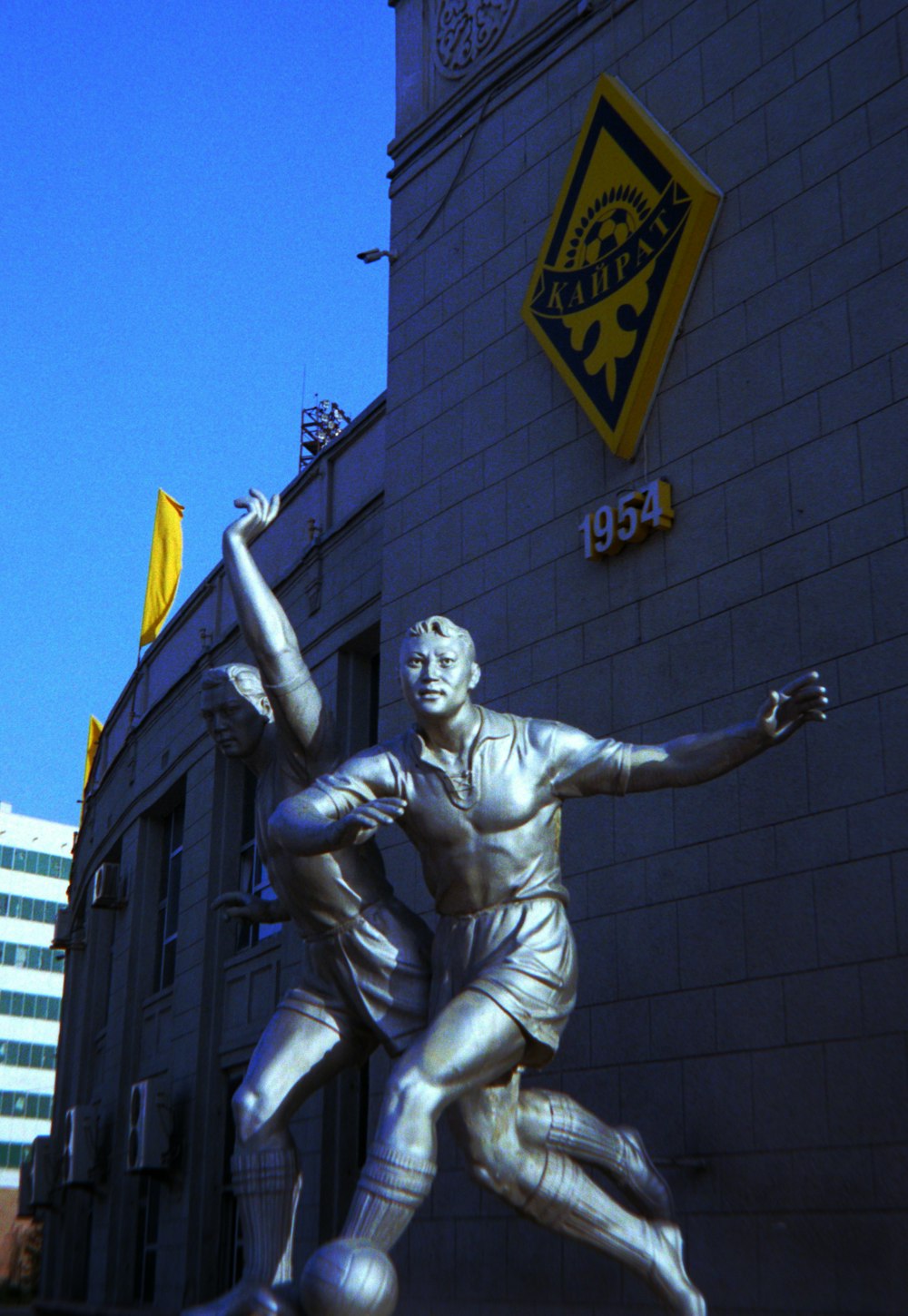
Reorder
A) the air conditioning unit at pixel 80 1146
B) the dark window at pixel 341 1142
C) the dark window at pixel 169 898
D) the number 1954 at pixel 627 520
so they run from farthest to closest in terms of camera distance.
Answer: the air conditioning unit at pixel 80 1146
the dark window at pixel 169 898
the dark window at pixel 341 1142
the number 1954 at pixel 627 520

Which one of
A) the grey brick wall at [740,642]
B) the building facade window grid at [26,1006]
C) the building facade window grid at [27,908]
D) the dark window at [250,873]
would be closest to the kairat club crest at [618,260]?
the grey brick wall at [740,642]

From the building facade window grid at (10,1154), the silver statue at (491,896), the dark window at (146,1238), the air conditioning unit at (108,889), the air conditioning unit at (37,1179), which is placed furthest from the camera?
the building facade window grid at (10,1154)

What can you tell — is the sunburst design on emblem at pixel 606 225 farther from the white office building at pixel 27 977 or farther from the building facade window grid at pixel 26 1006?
the building facade window grid at pixel 26 1006

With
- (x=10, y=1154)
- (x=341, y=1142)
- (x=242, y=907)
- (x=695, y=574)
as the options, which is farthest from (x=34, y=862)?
(x=242, y=907)

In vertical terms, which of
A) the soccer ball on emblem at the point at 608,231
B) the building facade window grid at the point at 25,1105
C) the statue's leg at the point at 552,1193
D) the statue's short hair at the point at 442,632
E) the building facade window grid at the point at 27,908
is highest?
the building facade window grid at the point at 27,908

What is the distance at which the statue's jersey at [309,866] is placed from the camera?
6121 millimetres

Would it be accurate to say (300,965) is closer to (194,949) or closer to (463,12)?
(194,949)

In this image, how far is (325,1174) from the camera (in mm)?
10773

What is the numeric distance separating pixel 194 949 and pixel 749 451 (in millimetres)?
8556

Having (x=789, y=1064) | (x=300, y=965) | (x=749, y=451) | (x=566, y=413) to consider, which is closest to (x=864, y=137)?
(x=749, y=451)

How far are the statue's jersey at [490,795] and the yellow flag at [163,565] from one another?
13.2m

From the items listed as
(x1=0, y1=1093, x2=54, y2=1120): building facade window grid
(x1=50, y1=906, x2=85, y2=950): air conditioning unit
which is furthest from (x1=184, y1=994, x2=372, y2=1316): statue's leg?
(x1=0, y1=1093, x2=54, y2=1120): building facade window grid

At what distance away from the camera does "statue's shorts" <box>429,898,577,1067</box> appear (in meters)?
5.43

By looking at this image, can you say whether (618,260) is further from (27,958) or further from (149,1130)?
(27,958)
